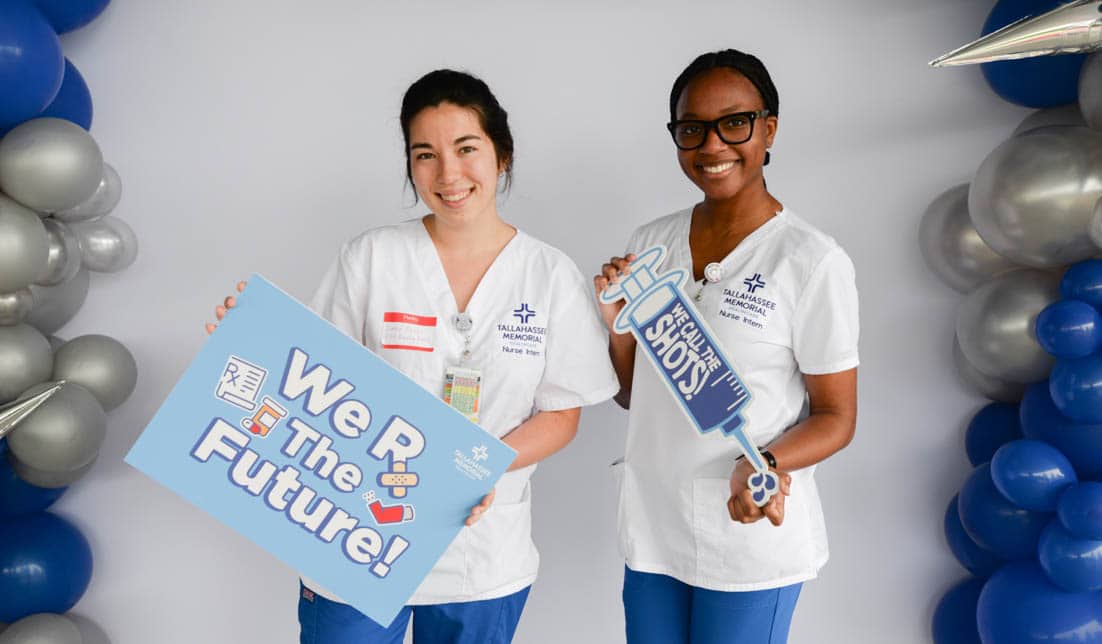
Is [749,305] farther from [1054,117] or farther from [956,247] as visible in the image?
[1054,117]

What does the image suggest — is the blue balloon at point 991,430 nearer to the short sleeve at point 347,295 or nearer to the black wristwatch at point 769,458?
the black wristwatch at point 769,458

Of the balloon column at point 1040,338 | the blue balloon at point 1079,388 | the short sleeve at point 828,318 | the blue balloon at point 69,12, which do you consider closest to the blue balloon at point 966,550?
the balloon column at point 1040,338

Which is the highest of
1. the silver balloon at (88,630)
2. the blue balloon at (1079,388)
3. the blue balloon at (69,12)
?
the blue balloon at (69,12)

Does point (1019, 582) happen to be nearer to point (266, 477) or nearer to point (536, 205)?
point (536, 205)

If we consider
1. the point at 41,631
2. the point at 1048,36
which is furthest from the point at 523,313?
the point at 41,631

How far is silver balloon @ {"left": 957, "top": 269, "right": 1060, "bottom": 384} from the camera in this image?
2139mm

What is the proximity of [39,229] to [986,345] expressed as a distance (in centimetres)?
212

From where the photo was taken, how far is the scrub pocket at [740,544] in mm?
1782

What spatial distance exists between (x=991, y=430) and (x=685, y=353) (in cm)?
116

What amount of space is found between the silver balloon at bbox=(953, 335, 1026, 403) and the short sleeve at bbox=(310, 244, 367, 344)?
1.46 m

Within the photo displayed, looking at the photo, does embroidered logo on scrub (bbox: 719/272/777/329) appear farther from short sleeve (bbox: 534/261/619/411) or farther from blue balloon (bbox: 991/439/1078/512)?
blue balloon (bbox: 991/439/1078/512)

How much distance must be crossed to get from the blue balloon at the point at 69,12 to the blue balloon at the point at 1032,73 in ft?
7.17

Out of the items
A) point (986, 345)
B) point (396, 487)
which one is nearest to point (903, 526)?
point (986, 345)

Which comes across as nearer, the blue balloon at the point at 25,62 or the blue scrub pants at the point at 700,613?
the blue scrub pants at the point at 700,613
